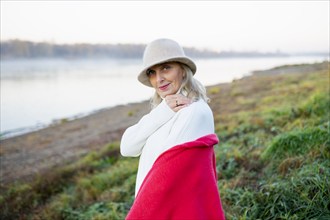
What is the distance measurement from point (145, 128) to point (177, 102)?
26 cm

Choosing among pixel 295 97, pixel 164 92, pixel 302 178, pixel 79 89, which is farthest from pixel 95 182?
pixel 79 89

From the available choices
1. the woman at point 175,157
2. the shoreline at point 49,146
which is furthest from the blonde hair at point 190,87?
the shoreline at point 49,146

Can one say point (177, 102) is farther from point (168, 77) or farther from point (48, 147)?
point (48, 147)

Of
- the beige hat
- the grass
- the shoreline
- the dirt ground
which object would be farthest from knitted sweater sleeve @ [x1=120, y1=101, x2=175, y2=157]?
the dirt ground

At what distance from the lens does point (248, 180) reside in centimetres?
426

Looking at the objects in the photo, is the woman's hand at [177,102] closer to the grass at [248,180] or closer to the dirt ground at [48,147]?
the grass at [248,180]

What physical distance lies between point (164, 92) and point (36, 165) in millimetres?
9919

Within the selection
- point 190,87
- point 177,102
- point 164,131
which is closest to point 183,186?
point 164,131

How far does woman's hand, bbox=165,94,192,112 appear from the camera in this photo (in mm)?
1808

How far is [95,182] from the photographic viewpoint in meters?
6.80

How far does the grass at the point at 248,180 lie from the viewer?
322 cm

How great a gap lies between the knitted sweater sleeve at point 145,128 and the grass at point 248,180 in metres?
1.74

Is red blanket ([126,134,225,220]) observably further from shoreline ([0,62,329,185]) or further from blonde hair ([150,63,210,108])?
shoreline ([0,62,329,185])

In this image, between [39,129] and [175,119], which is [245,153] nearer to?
[175,119]
